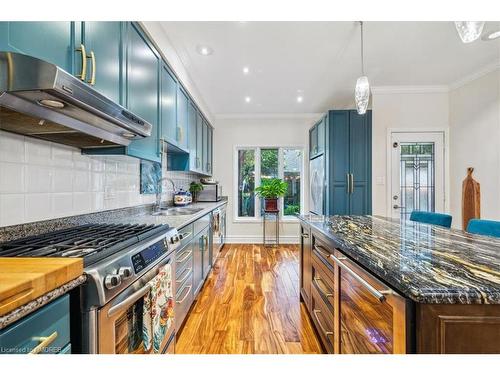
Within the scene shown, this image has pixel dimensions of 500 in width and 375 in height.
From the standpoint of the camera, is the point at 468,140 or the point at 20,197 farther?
the point at 468,140

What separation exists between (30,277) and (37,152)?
3.16 ft

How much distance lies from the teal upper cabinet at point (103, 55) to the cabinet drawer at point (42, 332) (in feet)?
3.53

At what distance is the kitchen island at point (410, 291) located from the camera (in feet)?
2.24

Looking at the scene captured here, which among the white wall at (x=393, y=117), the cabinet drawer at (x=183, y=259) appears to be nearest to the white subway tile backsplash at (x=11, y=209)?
the cabinet drawer at (x=183, y=259)

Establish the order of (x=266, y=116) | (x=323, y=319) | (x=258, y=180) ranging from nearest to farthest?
1. (x=323, y=319)
2. (x=266, y=116)
3. (x=258, y=180)

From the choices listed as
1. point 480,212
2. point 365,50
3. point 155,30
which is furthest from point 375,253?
point 480,212

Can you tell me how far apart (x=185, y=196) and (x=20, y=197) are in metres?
2.25

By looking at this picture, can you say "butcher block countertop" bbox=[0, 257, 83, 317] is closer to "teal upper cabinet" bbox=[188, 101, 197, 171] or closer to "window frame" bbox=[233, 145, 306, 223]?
"teal upper cabinet" bbox=[188, 101, 197, 171]

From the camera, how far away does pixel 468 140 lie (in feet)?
11.4

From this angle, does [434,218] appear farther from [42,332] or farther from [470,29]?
[42,332]

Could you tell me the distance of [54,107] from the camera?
0.99 metres

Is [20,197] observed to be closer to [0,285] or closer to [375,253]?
[0,285]

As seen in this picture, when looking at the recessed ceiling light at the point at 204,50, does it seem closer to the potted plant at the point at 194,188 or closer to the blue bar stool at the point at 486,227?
the potted plant at the point at 194,188

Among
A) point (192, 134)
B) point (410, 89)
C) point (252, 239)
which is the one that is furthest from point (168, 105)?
point (410, 89)
